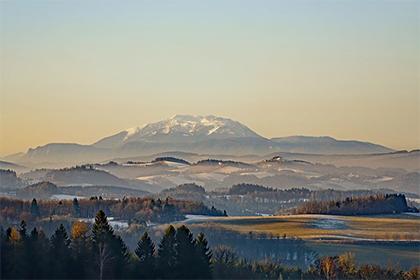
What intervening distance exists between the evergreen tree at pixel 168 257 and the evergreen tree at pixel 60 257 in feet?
23.7

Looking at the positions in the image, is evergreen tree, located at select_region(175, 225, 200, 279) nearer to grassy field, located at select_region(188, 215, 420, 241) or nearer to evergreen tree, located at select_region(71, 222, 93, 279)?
evergreen tree, located at select_region(71, 222, 93, 279)

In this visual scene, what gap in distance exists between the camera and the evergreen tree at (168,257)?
285 ft

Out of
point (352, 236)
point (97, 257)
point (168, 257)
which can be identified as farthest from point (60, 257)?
point (352, 236)

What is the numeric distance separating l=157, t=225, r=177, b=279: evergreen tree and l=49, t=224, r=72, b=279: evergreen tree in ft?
23.7

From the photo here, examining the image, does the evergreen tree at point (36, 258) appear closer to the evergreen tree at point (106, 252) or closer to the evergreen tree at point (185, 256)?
the evergreen tree at point (106, 252)

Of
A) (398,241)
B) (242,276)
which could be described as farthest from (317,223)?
(242,276)

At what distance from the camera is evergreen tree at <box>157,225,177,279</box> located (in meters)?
86.9

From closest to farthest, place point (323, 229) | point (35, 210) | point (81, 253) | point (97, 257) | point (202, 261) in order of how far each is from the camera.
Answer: point (81, 253), point (97, 257), point (202, 261), point (35, 210), point (323, 229)

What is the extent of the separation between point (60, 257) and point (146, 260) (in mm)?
8439

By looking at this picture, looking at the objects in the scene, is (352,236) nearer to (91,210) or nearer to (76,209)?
(91,210)

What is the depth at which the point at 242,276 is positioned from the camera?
104250 millimetres

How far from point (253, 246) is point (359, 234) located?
97.8 ft

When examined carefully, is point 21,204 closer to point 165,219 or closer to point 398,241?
point 165,219

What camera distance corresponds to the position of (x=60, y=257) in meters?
83.8
